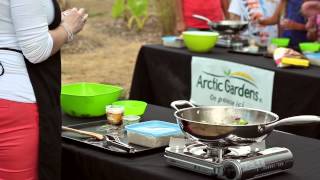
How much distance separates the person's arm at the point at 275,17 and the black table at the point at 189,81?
0.54 meters

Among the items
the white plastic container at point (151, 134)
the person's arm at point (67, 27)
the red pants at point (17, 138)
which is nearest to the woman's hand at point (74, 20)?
the person's arm at point (67, 27)

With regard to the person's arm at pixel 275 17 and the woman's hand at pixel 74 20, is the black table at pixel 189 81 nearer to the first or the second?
the person's arm at pixel 275 17

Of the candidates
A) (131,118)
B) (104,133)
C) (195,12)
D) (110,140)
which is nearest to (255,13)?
(195,12)

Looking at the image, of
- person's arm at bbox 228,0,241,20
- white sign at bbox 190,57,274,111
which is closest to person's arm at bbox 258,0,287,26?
person's arm at bbox 228,0,241,20

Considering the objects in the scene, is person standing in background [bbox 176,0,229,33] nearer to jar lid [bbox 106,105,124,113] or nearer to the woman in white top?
jar lid [bbox 106,105,124,113]

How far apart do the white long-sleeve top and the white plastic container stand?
1.35 ft

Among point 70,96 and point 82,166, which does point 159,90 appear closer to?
point 70,96

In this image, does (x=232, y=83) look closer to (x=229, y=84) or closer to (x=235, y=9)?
(x=229, y=84)

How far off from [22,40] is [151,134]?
579mm

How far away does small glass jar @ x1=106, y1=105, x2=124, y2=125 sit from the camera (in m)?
2.65

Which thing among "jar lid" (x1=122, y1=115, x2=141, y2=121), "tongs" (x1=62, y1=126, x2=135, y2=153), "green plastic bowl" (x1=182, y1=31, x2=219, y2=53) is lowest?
"tongs" (x1=62, y1=126, x2=135, y2=153)

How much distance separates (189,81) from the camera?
15.1 ft

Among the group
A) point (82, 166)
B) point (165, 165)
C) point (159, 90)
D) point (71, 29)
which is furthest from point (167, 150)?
point (159, 90)

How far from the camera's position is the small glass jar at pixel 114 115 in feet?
8.70
